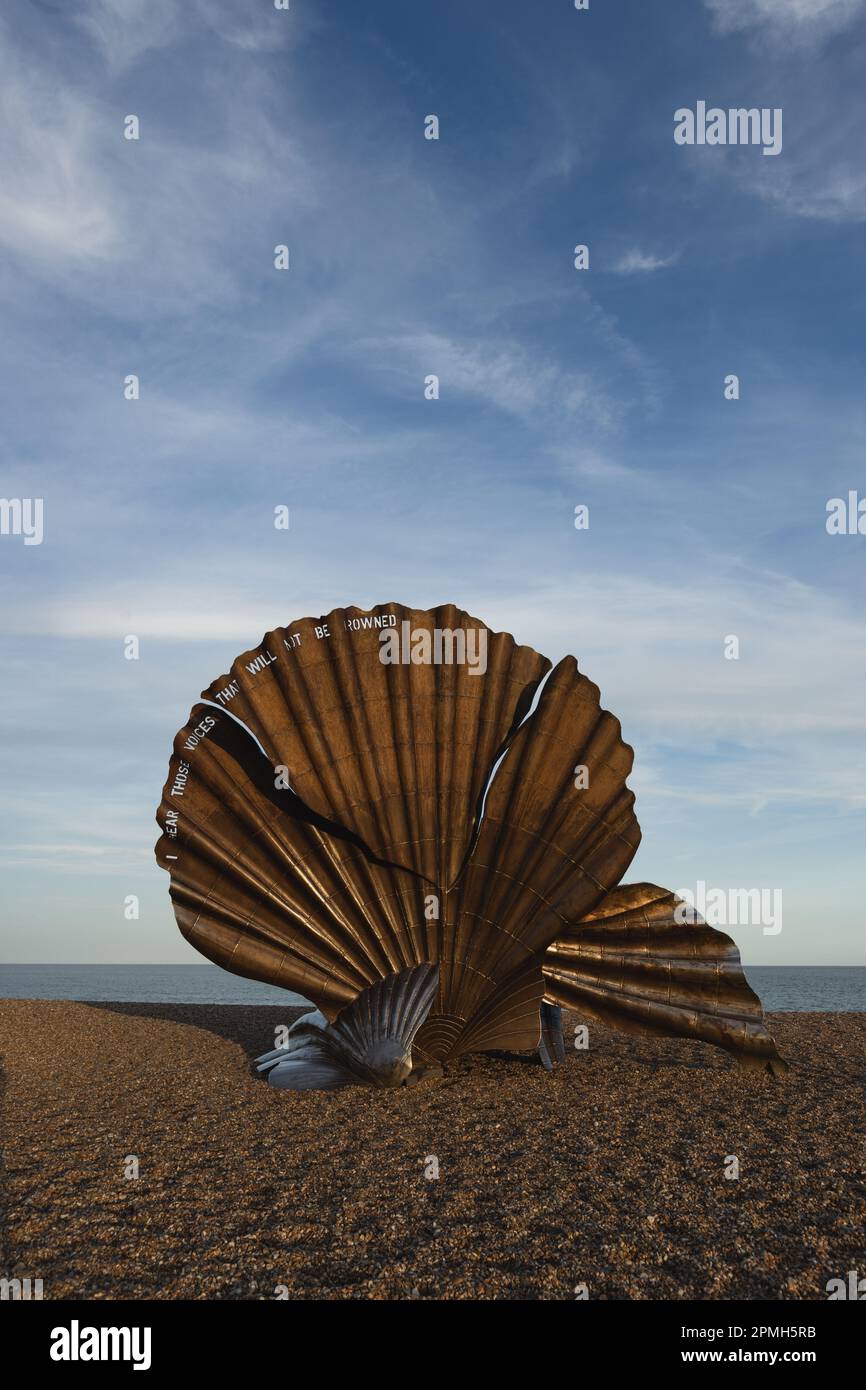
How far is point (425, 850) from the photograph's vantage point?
9062mm

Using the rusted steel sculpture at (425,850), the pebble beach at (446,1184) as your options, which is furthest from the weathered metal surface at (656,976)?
the pebble beach at (446,1184)

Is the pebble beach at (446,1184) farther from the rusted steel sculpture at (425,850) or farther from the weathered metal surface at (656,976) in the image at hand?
the rusted steel sculpture at (425,850)

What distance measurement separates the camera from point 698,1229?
5234 mm

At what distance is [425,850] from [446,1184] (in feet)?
11.4

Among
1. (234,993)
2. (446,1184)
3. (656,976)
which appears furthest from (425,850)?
(234,993)

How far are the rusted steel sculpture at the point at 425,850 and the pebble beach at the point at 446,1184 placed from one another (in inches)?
28.1

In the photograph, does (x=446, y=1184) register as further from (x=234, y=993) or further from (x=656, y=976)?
(x=234, y=993)

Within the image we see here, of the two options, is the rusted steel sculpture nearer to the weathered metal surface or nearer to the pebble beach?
the weathered metal surface

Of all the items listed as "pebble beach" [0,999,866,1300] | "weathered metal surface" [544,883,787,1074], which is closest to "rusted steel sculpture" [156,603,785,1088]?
"weathered metal surface" [544,883,787,1074]

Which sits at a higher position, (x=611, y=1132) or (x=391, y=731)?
(x=391, y=731)
